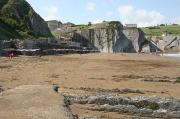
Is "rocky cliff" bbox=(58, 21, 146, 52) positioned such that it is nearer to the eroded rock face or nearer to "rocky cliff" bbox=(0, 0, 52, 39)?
the eroded rock face

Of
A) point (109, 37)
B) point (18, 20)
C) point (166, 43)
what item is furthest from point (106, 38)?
point (18, 20)

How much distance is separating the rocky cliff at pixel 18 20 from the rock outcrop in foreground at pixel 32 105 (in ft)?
216

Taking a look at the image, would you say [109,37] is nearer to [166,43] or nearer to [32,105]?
[166,43]

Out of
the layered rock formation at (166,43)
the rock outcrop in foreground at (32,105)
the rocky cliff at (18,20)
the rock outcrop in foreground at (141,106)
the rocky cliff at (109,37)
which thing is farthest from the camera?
the layered rock formation at (166,43)

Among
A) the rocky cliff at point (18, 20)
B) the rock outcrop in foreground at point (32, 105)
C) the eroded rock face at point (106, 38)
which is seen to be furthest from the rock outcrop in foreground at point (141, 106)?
the eroded rock face at point (106, 38)

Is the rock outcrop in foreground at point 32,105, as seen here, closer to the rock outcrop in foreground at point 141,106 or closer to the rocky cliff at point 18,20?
the rock outcrop in foreground at point 141,106

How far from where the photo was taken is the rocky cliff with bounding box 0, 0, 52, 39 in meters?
94.2

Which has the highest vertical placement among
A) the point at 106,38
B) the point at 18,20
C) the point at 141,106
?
the point at 18,20

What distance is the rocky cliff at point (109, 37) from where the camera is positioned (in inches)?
6462

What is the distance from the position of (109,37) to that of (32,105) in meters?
149

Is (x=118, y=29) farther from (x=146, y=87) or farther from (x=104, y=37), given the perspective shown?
(x=146, y=87)

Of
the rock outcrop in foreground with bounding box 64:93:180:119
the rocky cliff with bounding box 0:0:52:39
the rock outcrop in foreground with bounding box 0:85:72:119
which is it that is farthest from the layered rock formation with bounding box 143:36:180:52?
the rock outcrop in foreground with bounding box 64:93:180:119

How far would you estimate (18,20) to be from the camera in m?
103

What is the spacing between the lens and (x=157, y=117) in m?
19.0
